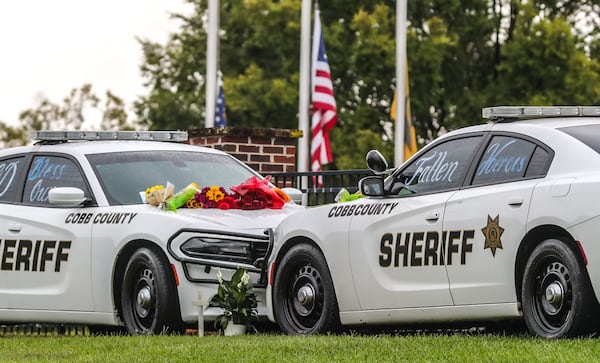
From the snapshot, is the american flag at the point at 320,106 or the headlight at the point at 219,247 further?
the american flag at the point at 320,106

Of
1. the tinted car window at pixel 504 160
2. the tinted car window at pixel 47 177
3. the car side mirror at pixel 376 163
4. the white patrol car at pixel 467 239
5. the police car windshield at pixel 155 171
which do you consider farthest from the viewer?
the tinted car window at pixel 47 177

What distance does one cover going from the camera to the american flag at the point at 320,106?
31750 mm

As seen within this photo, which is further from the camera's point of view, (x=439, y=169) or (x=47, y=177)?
(x=47, y=177)

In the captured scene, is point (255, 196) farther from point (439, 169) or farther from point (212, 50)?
point (212, 50)

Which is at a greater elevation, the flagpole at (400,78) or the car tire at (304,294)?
the flagpole at (400,78)

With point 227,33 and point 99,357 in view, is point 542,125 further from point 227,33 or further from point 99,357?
point 227,33

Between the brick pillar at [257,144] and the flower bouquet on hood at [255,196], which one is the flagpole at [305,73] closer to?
the brick pillar at [257,144]

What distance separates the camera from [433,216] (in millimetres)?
9664

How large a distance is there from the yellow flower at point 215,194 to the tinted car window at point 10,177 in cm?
200

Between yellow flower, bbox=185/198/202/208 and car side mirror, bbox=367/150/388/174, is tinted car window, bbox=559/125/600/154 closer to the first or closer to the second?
car side mirror, bbox=367/150/388/174

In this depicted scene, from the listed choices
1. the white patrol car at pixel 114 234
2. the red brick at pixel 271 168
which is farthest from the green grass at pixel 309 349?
the red brick at pixel 271 168

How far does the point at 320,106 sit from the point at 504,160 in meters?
22.2

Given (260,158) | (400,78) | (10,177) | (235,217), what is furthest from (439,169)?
(400,78)

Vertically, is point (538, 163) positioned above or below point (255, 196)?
above
